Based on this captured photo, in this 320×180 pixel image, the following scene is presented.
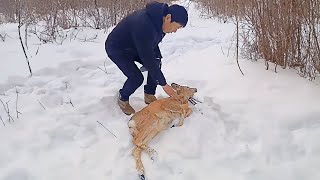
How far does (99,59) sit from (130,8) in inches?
120

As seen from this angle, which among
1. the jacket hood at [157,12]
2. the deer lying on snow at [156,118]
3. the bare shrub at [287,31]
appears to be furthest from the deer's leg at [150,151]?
the bare shrub at [287,31]

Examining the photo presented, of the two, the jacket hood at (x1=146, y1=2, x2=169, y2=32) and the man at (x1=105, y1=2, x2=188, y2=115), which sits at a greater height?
the jacket hood at (x1=146, y1=2, x2=169, y2=32)

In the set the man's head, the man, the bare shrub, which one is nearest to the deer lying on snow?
the man

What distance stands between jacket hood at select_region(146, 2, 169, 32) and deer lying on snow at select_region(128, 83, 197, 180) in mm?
667

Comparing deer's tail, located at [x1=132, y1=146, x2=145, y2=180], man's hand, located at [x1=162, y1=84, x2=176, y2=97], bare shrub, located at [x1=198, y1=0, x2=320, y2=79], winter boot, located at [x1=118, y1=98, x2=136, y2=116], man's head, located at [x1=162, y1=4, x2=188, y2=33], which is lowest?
deer's tail, located at [x1=132, y1=146, x2=145, y2=180]

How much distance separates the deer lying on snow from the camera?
9.77 feet

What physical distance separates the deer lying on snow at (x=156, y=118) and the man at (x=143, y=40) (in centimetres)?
12

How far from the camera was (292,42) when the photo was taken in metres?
3.72

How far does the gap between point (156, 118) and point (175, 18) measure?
864 millimetres

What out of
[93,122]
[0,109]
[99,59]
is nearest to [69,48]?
[99,59]

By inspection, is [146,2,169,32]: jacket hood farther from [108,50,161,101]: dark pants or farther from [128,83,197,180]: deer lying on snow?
[128,83,197,180]: deer lying on snow

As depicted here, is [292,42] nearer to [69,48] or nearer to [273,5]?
[273,5]

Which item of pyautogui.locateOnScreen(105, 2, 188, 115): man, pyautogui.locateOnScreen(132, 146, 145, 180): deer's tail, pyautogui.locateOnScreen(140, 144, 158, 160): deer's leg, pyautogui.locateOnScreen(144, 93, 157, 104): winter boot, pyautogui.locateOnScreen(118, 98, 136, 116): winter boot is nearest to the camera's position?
pyautogui.locateOnScreen(132, 146, 145, 180): deer's tail

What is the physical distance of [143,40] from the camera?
3041 millimetres
